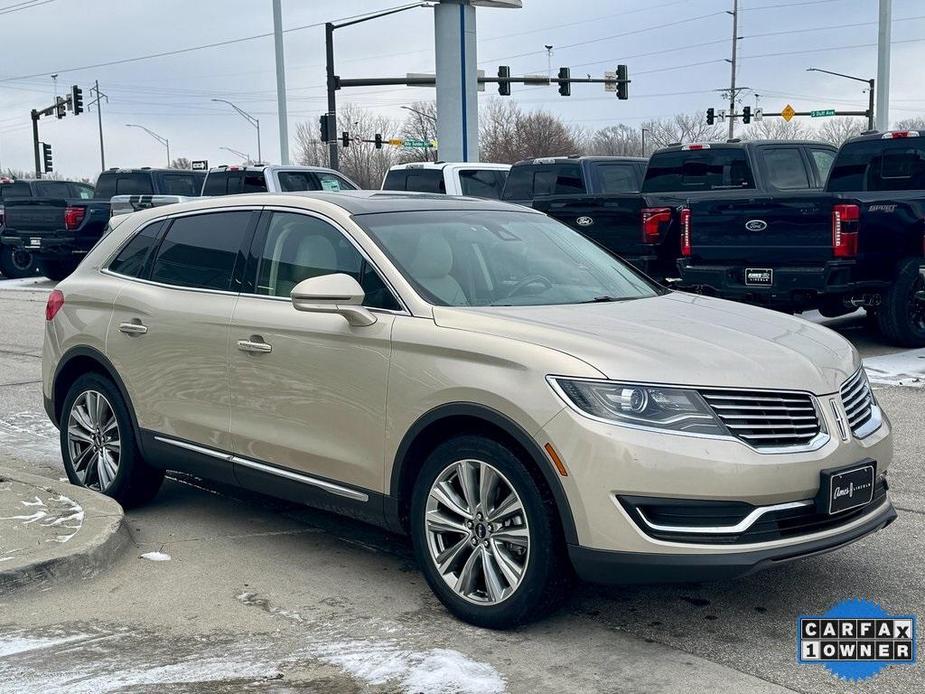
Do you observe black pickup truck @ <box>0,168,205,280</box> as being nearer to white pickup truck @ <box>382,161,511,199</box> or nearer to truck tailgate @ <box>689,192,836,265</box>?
white pickup truck @ <box>382,161,511,199</box>

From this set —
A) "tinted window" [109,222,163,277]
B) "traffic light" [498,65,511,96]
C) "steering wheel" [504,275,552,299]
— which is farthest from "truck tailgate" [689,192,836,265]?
"traffic light" [498,65,511,96]

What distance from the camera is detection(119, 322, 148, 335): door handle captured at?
244 inches

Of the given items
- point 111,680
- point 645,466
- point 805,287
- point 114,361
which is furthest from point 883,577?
point 805,287

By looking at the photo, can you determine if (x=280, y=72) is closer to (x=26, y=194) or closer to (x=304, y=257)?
(x=26, y=194)

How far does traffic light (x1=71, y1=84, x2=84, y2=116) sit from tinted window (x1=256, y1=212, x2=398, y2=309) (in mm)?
48370

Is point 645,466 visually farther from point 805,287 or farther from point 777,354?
point 805,287

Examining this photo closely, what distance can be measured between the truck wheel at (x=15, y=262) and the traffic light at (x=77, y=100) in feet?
84.2

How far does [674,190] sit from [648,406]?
11.8 meters

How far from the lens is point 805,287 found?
38.2ft

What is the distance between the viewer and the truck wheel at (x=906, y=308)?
11875 mm

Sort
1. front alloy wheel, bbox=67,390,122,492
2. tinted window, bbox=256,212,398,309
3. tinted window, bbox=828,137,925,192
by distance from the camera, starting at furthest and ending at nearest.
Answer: tinted window, bbox=828,137,925,192
front alloy wheel, bbox=67,390,122,492
tinted window, bbox=256,212,398,309

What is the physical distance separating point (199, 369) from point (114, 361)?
2.62 ft

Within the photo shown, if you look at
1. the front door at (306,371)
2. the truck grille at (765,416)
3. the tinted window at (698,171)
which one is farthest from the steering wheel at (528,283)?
the tinted window at (698,171)

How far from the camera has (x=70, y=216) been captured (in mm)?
22891
